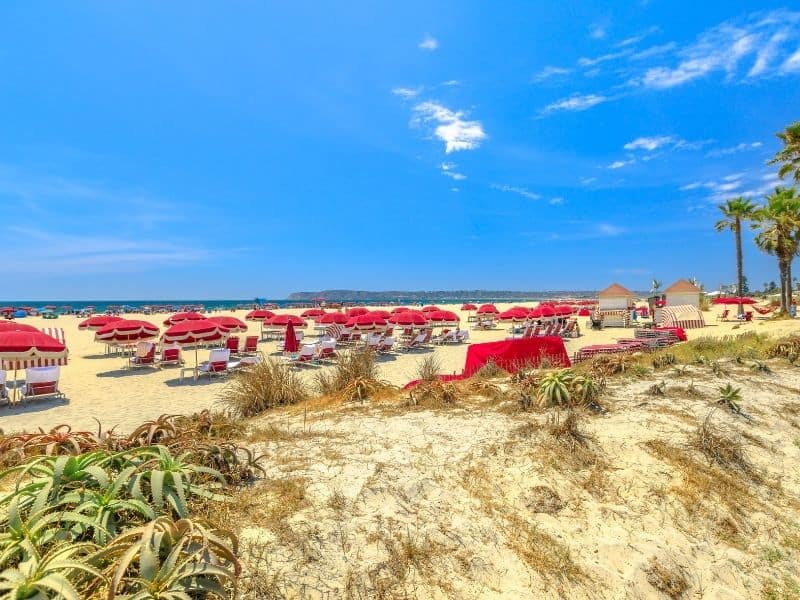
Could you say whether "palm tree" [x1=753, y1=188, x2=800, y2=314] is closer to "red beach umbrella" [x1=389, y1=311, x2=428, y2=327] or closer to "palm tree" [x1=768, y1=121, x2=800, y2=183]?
"palm tree" [x1=768, y1=121, x2=800, y2=183]

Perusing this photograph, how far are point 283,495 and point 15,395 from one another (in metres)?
9.65

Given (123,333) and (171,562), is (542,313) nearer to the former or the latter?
(123,333)

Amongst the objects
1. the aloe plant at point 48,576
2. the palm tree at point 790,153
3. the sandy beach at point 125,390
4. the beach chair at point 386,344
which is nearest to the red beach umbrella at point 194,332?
the sandy beach at point 125,390

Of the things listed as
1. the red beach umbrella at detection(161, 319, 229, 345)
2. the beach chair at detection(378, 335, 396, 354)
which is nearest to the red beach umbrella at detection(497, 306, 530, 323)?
the beach chair at detection(378, 335, 396, 354)

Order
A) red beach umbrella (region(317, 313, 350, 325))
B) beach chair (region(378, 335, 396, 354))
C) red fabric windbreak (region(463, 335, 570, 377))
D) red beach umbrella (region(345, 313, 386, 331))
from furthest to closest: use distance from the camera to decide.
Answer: red beach umbrella (region(317, 313, 350, 325)) < red beach umbrella (region(345, 313, 386, 331)) < beach chair (region(378, 335, 396, 354)) < red fabric windbreak (region(463, 335, 570, 377))

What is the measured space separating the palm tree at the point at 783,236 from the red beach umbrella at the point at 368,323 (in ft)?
65.4

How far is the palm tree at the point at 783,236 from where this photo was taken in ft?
67.8

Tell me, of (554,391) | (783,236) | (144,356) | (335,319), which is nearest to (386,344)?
(335,319)

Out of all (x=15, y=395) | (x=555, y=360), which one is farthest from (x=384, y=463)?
(x=15, y=395)

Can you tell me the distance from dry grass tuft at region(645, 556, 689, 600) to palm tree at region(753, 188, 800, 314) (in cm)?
2465

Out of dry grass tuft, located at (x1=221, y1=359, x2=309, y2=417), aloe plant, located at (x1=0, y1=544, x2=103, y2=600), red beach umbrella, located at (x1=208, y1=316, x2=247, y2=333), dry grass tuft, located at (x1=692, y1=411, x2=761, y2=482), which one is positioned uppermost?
red beach umbrella, located at (x1=208, y1=316, x2=247, y2=333)

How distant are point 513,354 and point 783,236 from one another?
21322mm

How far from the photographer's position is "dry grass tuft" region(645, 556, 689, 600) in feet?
8.48

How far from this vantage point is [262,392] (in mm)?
5902
